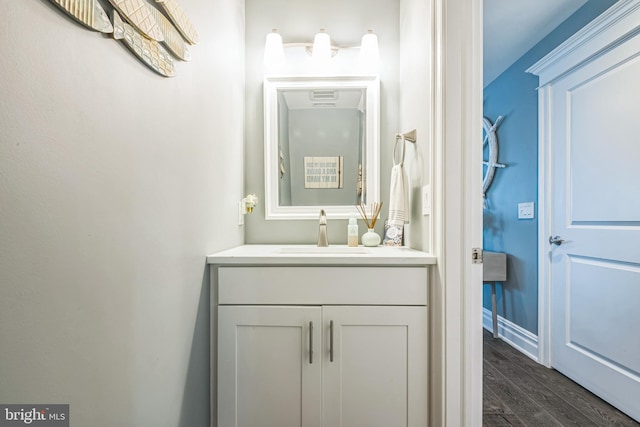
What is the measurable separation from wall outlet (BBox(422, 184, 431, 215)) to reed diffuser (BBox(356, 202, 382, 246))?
0.39 meters

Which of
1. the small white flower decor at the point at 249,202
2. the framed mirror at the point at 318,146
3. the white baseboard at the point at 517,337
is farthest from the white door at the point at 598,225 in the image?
the small white flower decor at the point at 249,202

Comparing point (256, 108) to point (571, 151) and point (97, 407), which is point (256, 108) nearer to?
point (97, 407)

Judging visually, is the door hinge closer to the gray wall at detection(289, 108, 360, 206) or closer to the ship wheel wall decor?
the gray wall at detection(289, 108, 360, 206)

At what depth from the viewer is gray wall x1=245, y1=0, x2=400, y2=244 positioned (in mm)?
1753

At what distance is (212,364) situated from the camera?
3.82 feet

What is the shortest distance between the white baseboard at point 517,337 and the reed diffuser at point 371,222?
168 cm

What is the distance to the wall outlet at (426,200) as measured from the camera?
46.7 inches

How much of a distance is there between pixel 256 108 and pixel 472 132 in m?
1.25

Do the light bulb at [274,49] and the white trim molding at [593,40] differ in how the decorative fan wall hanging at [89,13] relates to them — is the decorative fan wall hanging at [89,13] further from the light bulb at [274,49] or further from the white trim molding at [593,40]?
the white trim molding at [593,40]

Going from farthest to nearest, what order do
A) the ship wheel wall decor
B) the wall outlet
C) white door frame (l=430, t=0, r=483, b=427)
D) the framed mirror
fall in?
the ship wheel wall decor
the framed mirror
the wall outlet
white door frame (l=430, t=0, r=483, b=427)

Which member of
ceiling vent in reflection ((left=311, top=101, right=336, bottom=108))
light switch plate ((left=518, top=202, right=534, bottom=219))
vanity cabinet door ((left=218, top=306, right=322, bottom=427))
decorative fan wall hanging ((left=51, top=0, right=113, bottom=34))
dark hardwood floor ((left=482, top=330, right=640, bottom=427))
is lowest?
dark hardwood floor ((left=482, top=330, right=640, bottom=427))

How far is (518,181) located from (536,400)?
5.35ft

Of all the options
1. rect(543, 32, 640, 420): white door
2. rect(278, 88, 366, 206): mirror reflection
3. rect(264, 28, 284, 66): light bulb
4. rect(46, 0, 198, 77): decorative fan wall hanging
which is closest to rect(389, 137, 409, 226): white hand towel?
rect(278, 88, 366, 206): mirror reflection

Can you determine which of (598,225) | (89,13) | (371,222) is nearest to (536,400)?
→ (598,225)
